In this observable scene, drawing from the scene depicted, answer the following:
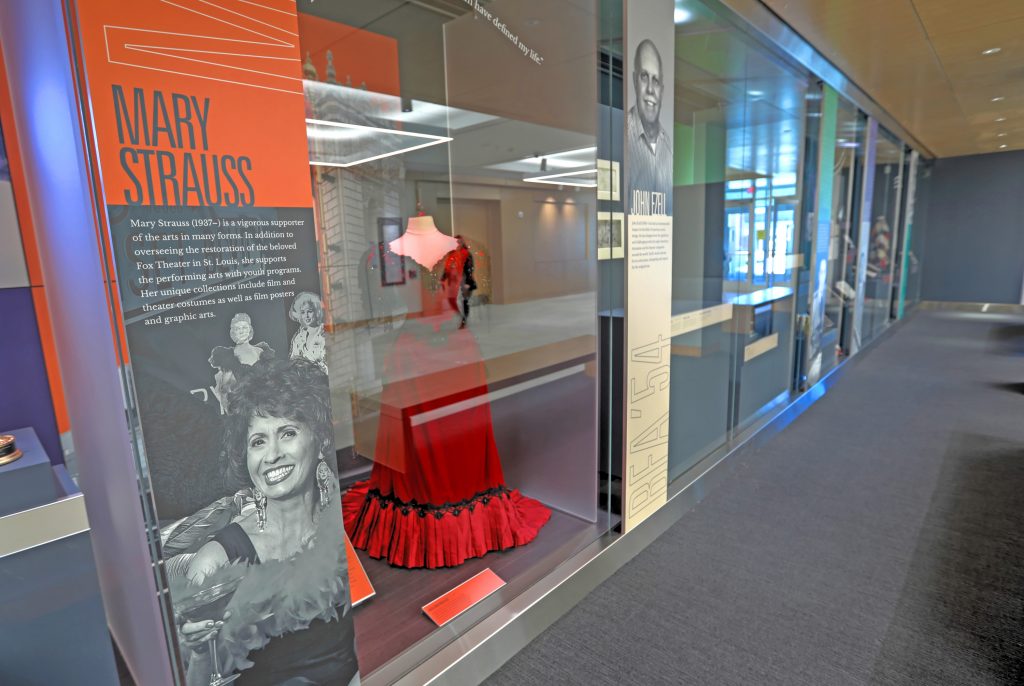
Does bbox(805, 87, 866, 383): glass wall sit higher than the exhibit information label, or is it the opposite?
bbox(805, 87, 866, 383): glass wall

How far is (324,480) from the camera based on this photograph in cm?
132

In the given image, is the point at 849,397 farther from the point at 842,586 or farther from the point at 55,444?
the point at 55,444

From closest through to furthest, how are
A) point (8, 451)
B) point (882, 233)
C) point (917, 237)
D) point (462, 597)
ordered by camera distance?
point (8, 451), point (462, 597), point (882, 233), point (917, 237)

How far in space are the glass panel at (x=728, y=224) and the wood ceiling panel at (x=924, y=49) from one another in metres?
0.36

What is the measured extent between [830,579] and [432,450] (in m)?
1.82

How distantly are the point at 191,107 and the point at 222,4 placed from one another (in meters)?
0.22

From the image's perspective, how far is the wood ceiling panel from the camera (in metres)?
3.29

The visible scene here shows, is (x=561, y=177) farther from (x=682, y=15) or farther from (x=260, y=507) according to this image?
(x=260, y=507)

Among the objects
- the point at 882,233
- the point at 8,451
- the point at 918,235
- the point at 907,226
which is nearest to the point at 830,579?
the point at 8,451

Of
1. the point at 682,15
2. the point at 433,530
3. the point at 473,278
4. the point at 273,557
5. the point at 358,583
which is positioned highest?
the point at 682,15

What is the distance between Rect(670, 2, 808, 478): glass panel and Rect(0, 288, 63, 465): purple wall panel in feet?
8.53

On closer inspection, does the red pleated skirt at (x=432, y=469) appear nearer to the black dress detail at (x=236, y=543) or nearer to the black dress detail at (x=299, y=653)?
the black dress detail at (x=299, y=653)

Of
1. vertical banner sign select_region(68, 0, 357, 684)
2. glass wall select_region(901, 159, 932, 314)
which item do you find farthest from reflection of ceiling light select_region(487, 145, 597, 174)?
glass wall select_region(901, 159, 932, 314)

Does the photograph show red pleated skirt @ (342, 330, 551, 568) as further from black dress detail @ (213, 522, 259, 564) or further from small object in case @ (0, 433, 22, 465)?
small object in case @ (0, 433, 22, 465)
